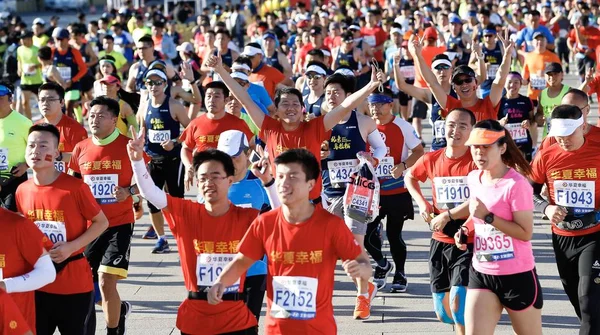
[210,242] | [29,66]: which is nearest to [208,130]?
[210,242]

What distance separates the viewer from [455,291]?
23.0ft

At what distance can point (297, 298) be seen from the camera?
5398mm

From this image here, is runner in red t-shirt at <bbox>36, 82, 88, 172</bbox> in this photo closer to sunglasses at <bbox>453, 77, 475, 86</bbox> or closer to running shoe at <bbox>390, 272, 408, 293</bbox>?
running shoe at <bbox>390, 272, 408, 293</bbox>

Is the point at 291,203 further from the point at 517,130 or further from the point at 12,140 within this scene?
the point at 517,130

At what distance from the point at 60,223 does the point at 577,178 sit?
3.20 m

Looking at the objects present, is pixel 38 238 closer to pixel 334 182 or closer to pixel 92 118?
pixel 92 118

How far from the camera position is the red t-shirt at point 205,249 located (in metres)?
5.75

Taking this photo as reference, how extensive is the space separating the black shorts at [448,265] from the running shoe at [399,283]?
1.90 metres

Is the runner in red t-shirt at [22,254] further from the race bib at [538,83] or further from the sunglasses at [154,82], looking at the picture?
the race bib at [538,83]

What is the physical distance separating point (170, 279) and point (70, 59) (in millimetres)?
8615

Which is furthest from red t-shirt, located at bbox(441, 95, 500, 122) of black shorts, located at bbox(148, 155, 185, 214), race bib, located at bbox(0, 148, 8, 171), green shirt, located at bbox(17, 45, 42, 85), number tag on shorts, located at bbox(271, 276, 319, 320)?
green shirt, located at bbox(17, 45, 42, 85)

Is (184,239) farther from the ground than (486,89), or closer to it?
closer to it

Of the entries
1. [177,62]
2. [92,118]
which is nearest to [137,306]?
[92,118]

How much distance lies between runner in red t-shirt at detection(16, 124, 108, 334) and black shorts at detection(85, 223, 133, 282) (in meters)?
1.24
